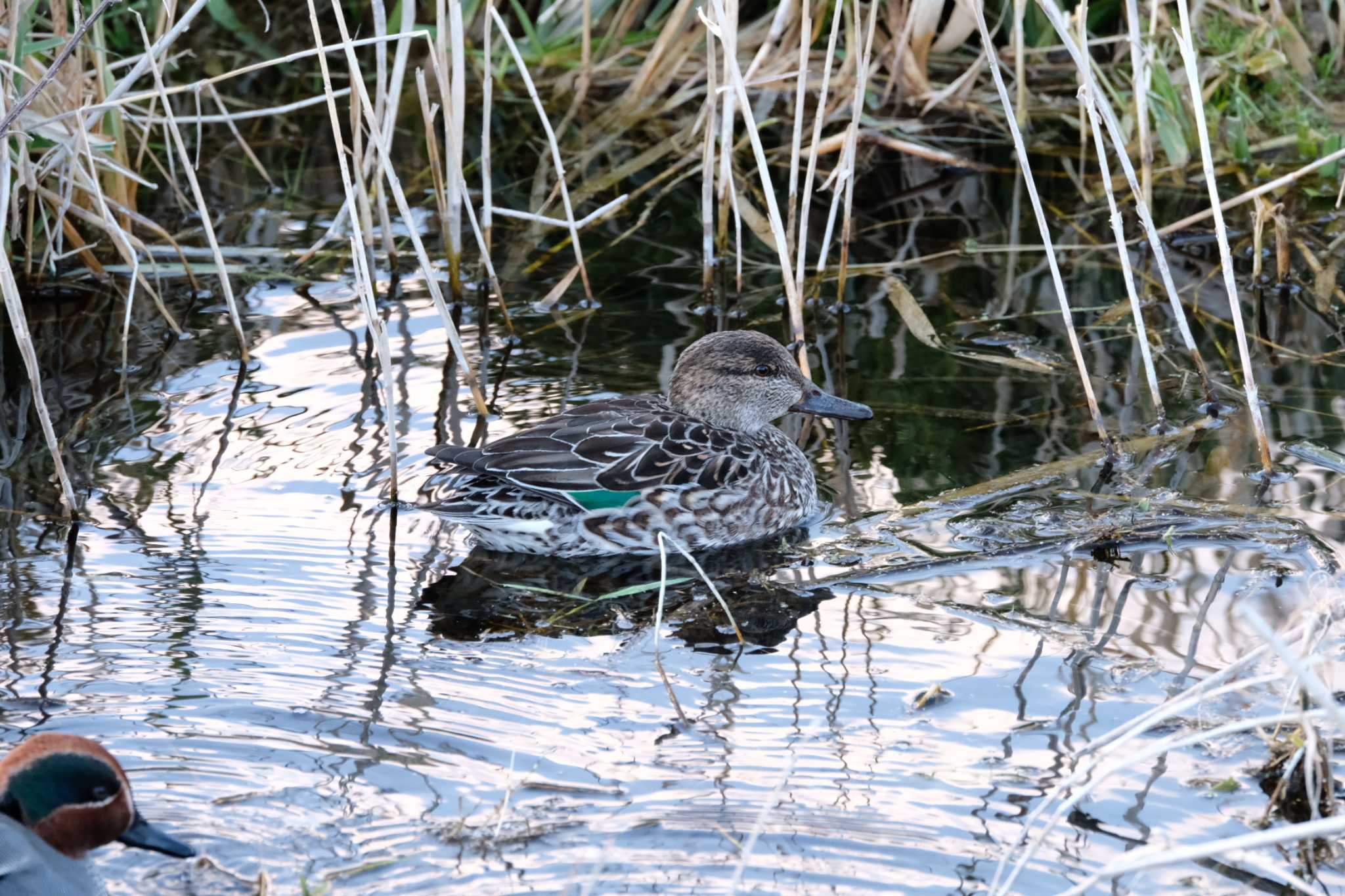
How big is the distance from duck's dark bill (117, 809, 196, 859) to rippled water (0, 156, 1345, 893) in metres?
0.16

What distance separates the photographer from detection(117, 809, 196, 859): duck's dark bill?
3.43m

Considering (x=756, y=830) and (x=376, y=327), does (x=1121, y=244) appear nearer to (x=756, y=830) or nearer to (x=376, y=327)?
(x=376, y=327)

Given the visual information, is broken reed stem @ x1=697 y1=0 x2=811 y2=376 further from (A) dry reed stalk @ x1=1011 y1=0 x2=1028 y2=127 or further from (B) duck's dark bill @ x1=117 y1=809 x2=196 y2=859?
(B) duck's dark bill @ x1=117 y1=809 x2=196 y2=859

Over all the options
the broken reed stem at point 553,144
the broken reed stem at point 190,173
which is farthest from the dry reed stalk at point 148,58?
the broken reed stem at point 553,144

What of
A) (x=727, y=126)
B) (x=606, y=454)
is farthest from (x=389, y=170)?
(x=727, y=126)

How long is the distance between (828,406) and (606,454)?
1.01 meters

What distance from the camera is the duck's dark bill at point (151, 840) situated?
11.2 feet

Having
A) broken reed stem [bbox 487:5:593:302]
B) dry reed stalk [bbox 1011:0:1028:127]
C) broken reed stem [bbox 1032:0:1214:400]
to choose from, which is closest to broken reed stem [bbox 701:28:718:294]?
broken reed stem [bbox 487:5:593:302]

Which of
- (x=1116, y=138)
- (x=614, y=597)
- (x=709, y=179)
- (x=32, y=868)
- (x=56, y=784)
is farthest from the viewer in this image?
(x=709, y=179)

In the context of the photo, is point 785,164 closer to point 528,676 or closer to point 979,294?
point 979,294

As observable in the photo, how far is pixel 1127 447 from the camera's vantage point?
6027 millimetres

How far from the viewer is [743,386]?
6117mm

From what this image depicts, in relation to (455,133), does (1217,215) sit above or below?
below

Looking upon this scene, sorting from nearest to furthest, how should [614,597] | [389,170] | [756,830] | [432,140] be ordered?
1. [756,830]
2. [614,597]
3. [389,170]
4. [432,140]
